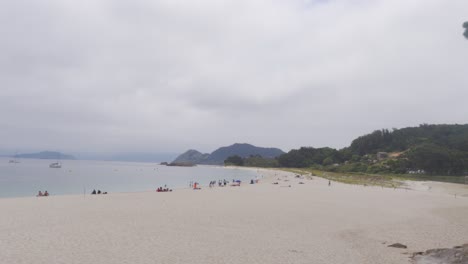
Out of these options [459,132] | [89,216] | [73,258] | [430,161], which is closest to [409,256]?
[73,258]

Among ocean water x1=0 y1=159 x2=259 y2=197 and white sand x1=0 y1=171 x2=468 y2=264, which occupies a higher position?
white sand x1=0 y1=171 x2=468 y2=264

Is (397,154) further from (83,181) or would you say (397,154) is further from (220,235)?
(220,235)

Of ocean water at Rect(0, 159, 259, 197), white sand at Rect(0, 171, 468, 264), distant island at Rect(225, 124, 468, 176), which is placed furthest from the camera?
distant island at Rect(225, 124, 468, 176)

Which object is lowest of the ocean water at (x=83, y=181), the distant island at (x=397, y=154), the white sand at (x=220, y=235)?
the ocean water at (x=83, y=181)

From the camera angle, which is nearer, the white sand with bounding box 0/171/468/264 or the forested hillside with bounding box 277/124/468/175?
the white sand with bounding box 0/171/468/264

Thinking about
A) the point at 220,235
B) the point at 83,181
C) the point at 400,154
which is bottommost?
the point at 83,181

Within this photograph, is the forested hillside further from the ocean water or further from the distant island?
the ocean water

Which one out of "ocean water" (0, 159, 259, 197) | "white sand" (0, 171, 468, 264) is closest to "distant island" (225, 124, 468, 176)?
"ocean water" (0, 159, 259, 197)

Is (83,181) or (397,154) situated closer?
(83,181)

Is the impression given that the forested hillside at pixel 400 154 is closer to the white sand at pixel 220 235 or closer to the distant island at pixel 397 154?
the distant island at pixel 397 154

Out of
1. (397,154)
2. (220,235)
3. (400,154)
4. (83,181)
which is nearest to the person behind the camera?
(220,235)

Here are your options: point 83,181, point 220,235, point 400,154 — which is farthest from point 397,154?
point 220,235

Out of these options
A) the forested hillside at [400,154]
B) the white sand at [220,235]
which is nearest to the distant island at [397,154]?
the forested hillside at [400,154]

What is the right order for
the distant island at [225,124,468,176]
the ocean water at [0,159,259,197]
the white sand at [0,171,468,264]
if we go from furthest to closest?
the distant island at [225,124,468,176] → the ocean water at [0,159,259,197] → the white sand at [0,171,468,264]
